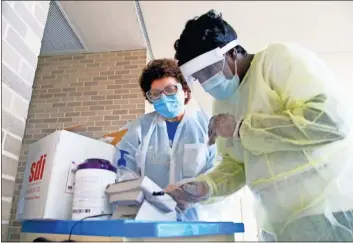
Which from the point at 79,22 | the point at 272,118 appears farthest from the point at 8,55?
the point at 272,118

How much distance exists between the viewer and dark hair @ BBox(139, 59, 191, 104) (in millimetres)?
1363

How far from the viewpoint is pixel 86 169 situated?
920 millimetres

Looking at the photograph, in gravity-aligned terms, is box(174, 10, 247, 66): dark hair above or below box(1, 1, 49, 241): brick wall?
above

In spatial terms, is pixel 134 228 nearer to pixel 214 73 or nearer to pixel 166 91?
pixel 214 73

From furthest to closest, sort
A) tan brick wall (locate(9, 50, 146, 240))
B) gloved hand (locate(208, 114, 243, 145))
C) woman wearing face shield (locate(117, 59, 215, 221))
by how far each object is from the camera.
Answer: tan brick wall (locate(9, 50, 146, 240)) → woman wearing face shield (locate(117, 59, 215, 221)) → gloved hand (locate(208, 114, 243, 145))

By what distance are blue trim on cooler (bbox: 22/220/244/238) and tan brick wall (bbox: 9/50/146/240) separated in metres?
0.70

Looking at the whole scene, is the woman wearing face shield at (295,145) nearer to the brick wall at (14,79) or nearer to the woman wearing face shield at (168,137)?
the woman wearing face shield at (168,137)

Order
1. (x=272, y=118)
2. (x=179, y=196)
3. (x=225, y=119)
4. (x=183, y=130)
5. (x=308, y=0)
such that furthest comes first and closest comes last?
(x=183, y=130) < (x=308, y=0) < (x=179, y=196) < (x=225, y=119) < (x=272, y=118)

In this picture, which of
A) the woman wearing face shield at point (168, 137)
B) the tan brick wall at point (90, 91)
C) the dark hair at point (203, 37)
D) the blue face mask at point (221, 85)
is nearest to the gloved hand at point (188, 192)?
the woman wearing face shield at point (168, 137)

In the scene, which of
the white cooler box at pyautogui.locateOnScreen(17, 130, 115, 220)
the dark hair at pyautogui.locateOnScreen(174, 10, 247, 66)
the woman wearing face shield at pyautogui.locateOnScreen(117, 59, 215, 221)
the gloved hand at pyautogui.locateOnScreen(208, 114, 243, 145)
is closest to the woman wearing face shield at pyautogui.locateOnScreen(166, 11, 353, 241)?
the gloved hand at pyautogui.locateOnScreen(208, 114, 243, 145)

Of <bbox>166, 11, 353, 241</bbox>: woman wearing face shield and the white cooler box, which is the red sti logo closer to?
the white cooler box

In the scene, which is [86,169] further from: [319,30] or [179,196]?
[319,30]

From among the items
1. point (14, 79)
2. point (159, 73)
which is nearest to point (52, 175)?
point (14, 79)

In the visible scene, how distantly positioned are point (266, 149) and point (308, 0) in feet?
2.85
